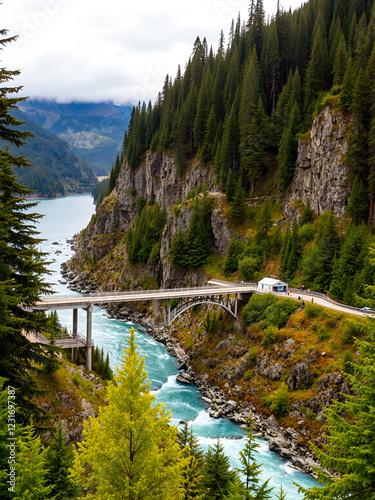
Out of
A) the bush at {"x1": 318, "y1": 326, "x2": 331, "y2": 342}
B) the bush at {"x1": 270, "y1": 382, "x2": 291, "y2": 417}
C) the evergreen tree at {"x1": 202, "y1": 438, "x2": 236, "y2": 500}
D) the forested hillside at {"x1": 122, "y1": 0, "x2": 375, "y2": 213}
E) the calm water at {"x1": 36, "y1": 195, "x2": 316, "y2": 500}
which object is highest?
the forested hillside at {"x1": 122, "y1": 0, "x2": 375, "y2": 213}

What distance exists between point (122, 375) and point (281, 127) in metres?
66.4

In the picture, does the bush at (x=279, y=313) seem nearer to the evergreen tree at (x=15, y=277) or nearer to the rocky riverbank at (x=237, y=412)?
the rocky riverbank at (x=237, y=412)

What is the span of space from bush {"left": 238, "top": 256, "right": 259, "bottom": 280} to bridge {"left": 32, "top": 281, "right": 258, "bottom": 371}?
2.05 metres

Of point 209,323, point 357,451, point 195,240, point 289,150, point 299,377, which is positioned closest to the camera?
point 357,451

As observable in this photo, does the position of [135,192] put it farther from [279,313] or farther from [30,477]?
[30,477]

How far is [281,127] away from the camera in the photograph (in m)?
68.0

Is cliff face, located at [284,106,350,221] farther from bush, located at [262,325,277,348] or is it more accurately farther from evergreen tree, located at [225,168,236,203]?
bush, located at [262,325,277,348]

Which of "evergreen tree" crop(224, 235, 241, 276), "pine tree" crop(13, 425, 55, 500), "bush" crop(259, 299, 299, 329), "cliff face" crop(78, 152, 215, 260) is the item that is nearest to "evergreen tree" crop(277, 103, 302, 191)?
"evergreen tree" crop(224, 235, 241, 276)

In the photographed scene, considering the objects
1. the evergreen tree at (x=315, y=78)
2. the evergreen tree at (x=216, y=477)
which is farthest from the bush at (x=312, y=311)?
the evergreen tree at (x=315, y=78)

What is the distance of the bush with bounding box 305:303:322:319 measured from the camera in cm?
3806

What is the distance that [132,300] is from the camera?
41.2 meters

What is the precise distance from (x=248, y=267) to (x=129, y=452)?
4496 cm

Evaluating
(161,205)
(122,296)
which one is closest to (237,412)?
(122,296)

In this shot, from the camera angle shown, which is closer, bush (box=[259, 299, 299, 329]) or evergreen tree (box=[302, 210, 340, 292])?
bush (box=[259, 299, 299, 329])
